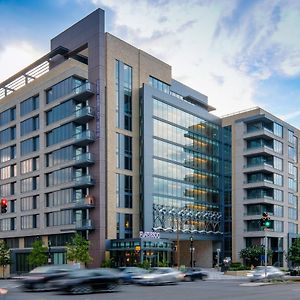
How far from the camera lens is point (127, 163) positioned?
75250mm

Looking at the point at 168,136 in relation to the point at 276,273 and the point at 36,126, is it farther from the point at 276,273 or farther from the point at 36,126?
the point at 276,273

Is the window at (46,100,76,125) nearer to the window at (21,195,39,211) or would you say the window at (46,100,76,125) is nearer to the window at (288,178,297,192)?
the window at (21,195,39,211)

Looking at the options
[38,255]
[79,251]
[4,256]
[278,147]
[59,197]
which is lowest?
[4,256]

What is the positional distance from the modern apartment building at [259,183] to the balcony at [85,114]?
32.0m

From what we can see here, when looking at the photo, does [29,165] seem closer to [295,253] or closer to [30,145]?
[30,145]

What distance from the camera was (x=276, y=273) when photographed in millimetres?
45594

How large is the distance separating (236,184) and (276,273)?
45332 mm

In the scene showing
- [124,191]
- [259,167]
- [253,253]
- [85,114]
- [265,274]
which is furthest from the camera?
[259,167]

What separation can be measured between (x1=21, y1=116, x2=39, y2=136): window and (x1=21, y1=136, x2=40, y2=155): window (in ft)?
5.26

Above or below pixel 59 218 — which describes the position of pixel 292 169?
above

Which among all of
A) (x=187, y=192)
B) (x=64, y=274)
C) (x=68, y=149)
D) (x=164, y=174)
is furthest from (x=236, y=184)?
(x=64, y=274)

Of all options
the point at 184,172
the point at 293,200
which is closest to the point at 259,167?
the point at 184,172

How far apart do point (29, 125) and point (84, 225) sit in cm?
2462

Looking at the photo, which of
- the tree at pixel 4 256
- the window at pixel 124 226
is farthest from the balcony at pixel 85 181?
the tree at pixel 4 256
